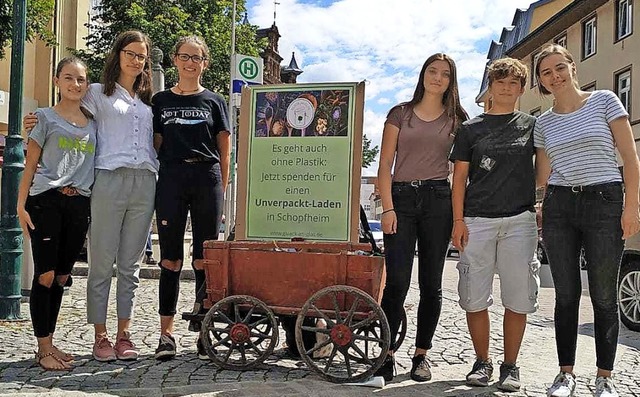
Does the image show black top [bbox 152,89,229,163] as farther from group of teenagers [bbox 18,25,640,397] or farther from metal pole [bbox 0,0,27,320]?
metal pole [bbox 0,0,27,320]

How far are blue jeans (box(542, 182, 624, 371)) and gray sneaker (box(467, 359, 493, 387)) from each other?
46cm

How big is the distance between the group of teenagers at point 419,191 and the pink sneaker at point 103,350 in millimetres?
10

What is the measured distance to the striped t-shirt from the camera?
395 centimetres

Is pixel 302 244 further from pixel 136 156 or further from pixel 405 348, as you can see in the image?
pixel 405 348

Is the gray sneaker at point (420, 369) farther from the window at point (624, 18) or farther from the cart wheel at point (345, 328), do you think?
the window at point (624, 18)

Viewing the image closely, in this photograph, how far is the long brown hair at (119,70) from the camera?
4.73 meters

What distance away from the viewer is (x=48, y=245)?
4406 millimetres

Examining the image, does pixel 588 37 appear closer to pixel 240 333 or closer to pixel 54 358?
pixel 240 333

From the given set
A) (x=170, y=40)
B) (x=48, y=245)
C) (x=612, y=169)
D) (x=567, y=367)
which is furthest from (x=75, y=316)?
(x=170, y=40)

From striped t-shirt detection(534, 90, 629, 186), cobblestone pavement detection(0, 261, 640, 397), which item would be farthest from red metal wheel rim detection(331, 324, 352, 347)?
striped t-shirt detection(534, 90, 629, 186)

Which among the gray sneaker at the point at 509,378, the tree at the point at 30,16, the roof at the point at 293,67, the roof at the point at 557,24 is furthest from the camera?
the roof at the point at 293,67

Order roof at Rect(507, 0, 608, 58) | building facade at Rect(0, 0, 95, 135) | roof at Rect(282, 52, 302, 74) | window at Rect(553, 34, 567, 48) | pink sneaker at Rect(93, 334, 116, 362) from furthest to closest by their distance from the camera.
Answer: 1. roof at Rect(282, 52, 302, 74)
2. window at Rect(553, 34, 567, 48)
3. roof at Rect(507, 0, 608, 58)
4. building facade at Rect(0, 0, 95, 135)
5. pink sneaker at Rect(93, 334, 116, 362)

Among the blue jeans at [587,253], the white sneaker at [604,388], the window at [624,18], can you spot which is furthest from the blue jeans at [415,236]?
the window at [624,18]

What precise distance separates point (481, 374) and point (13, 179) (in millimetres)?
4534
